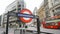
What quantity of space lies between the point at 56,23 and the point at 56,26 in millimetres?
1260

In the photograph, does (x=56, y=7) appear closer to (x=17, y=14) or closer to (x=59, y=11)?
(x=59, y=11)

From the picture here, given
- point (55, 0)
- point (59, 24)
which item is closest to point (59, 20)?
point (59, 24)

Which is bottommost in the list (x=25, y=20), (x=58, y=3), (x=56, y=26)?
(x=56, y=26)

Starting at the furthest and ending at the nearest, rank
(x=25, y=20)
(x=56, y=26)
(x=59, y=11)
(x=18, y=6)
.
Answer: (x=18, y=6) < (x=59, y=11) < (x=56, y=26) < (x=25, y=20)

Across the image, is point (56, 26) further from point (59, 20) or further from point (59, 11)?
point (59, 11)

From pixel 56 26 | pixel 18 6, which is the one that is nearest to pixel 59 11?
pixel 56 26

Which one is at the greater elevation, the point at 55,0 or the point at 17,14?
the point at 55,0

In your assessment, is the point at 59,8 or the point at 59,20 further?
the point at 59,8

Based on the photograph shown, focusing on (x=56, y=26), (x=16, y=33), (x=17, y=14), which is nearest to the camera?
(x=17, y=14)

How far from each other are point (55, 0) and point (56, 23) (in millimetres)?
28125

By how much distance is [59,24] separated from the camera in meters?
27.2

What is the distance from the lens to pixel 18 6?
254 feet

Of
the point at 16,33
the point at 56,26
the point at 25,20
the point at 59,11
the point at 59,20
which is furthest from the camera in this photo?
the point at 59,11

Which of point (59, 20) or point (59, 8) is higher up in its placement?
point (59, 8)
